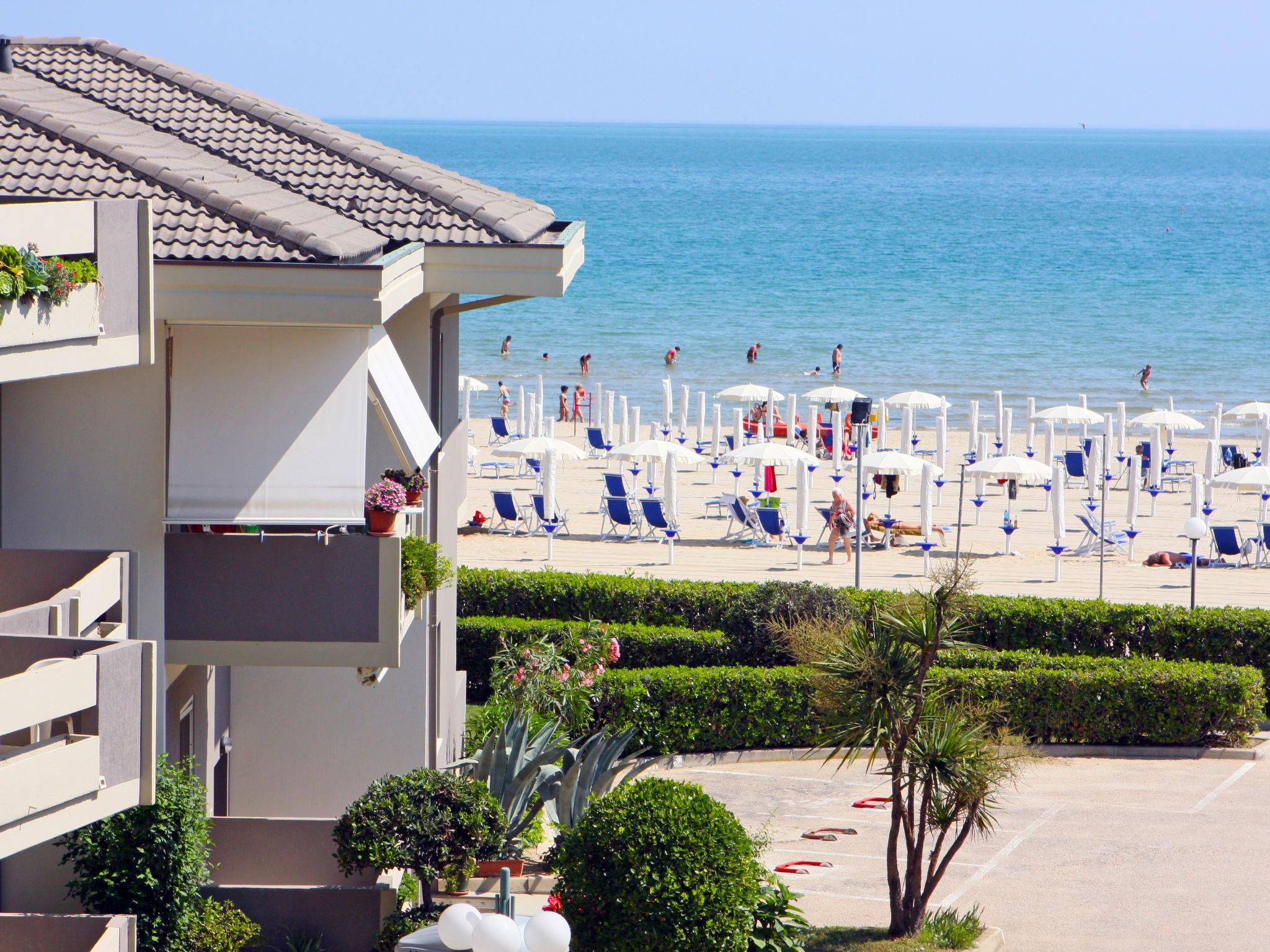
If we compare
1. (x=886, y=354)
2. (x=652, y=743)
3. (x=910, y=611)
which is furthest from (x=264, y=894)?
(x=886, y=354)

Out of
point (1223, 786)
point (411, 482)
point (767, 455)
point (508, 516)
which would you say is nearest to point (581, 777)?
point (411, 482)

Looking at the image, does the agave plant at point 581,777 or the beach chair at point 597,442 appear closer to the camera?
the agave plant at point 581,777

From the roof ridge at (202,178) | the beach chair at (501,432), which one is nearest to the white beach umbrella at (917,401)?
the beach chair at (501,432)

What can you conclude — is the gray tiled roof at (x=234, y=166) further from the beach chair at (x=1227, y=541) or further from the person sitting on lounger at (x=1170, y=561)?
the beach chair at (x=1227, y=541)

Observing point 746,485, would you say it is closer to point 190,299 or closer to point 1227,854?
point 1227,854

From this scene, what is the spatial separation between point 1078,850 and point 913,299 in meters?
76.8

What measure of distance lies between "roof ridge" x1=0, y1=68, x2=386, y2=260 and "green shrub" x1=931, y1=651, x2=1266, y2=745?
372 inches

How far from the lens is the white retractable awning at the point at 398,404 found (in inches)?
374

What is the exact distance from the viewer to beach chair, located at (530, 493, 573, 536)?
26750 millimetres

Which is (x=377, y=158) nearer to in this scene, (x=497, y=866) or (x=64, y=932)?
(x=497, y=866)

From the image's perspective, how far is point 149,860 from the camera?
8.63m

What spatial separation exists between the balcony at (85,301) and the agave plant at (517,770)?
19.9 ft

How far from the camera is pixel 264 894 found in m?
9.98

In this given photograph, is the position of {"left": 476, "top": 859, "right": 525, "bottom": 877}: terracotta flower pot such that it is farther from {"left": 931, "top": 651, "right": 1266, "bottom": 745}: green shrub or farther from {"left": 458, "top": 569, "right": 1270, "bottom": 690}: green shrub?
{"left": 931, "top": 651, "right": 1266, "bottom": 745}: green shrub
